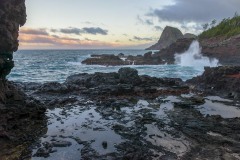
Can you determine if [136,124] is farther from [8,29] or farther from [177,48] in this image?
[177,48]

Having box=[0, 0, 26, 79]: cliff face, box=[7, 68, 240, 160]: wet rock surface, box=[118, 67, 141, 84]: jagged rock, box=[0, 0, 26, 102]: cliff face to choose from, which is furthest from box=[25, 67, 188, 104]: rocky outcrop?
box=[0, 0, 26, 79]: cliff face

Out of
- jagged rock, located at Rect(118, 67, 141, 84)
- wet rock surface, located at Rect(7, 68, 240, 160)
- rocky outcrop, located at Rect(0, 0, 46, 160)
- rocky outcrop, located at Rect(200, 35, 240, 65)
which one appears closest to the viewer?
wet rock surface, located at Rect(7, 68, 240, 160)

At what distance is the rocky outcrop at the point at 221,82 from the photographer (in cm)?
3422

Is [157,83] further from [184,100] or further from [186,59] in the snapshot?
[186,59]

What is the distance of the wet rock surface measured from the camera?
16.6 meters

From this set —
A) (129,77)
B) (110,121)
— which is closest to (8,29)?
(110,121)

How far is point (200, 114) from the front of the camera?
24.5 meters

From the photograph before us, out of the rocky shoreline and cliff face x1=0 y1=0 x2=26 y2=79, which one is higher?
cliff face x1=0 y1=0 x2=26 y2=79

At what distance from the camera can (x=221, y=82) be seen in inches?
1444

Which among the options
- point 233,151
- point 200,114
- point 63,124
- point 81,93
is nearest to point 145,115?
point 200,114

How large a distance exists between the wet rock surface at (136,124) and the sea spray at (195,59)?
1668 inches

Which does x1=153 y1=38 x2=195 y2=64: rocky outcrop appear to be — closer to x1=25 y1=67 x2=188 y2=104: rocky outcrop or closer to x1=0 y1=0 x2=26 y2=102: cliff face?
x1=25 y1=67 x2=188 y2=104: rocky outcrop

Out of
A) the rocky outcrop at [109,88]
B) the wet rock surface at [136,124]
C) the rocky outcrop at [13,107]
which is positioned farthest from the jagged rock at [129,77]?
the rocky outcrop at [13,107]

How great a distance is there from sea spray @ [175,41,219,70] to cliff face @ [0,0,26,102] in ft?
178
